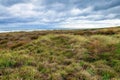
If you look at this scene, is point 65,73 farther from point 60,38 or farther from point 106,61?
point 60,38

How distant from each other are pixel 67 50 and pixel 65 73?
5851 mm

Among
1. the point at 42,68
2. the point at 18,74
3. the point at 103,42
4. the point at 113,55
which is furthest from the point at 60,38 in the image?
the point at 18,74

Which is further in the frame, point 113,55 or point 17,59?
point 113,55

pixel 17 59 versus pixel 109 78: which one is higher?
pixel 17 59

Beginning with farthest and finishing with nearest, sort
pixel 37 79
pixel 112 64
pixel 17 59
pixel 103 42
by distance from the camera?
pixel 103 42
pixel 112 64
pixel 17 59
pixel 37 79

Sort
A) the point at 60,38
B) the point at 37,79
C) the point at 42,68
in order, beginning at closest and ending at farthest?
1. the point at 37,79
2. the point at 42,68
3. the point at 60,38

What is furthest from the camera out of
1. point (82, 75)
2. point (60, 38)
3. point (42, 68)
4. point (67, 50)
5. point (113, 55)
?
point (60, 38)

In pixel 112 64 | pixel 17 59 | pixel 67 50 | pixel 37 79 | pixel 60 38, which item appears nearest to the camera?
pixel 37 79

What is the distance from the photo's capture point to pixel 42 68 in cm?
1095

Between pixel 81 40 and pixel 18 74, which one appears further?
pixel 81 40

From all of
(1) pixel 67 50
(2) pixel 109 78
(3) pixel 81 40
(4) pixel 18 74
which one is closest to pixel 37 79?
(4) pixel 18 74

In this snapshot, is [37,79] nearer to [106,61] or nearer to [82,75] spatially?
[82,75]

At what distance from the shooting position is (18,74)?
31.0 ft

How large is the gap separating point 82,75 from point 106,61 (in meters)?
4.03
